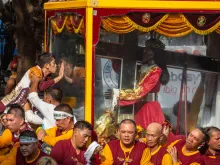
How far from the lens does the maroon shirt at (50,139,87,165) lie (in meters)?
8.24

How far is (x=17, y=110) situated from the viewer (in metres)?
8.77

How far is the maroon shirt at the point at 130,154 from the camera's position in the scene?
28.1 ft

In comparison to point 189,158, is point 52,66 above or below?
above

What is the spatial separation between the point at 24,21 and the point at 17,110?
6.88 m

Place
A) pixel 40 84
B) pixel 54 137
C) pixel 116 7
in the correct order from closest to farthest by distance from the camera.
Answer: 1. pixel 54 137
2. pixel 116 7
3. pixel 40 84

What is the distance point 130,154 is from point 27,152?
4.35 ft

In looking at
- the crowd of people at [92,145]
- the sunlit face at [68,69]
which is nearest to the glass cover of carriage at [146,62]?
the sunlit face at [68,69]

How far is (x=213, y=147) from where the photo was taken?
893 cm

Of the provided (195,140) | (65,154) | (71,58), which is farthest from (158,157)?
(71,58)

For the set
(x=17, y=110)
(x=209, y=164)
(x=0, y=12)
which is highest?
(x=0, y=12)

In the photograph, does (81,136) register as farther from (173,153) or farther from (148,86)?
(148,86)

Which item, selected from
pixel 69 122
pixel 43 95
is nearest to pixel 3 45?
pixel 43 95

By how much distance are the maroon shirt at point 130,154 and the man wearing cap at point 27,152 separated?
1.01 m

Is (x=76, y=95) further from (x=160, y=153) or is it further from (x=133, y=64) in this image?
(x=160, y=153)
